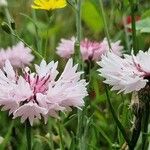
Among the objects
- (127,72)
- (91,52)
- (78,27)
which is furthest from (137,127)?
(91,52)

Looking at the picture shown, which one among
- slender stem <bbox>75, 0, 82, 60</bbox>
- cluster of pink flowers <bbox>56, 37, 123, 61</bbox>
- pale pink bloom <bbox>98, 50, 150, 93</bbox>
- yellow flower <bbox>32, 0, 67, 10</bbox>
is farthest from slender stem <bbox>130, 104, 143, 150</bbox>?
cluster of pink flowers <bbox>56, 37, 123, 61</bbox>

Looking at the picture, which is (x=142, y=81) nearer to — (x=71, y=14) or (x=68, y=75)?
(x=68, y=75)

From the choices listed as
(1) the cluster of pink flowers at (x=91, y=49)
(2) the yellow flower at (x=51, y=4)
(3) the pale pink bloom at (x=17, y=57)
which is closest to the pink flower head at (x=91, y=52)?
(1) the cluster of pink flowers at (x=91, y=49)

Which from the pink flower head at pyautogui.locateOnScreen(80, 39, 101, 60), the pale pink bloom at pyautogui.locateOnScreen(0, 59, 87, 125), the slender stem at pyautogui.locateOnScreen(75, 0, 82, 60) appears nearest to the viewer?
the pale pink bloom at pyautogui.locateOnScreen(0, 59, 87, 125)

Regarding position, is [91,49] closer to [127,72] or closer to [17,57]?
[17,57]

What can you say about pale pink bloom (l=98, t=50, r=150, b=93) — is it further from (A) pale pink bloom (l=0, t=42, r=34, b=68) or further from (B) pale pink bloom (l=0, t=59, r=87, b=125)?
(A) pale pink bloom (l=0, t=42, r=34, b=68)

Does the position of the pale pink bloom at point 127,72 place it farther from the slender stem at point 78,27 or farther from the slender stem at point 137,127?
the slender stem at point 78,27

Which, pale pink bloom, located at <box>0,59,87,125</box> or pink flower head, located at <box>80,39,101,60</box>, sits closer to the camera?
pale pink bloom, located at <box>0,59,87,125</box>

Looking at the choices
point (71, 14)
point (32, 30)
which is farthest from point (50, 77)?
point (71, 14)
